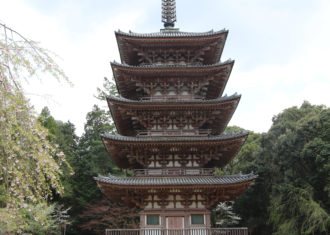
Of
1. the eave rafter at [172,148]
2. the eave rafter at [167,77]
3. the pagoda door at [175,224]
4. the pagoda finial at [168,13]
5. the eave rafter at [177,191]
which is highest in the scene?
the pagoda finial at [168,13]

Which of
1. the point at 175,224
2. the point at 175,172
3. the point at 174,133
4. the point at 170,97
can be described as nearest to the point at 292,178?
the point at 174,133

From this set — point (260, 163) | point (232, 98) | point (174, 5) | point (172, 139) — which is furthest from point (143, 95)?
point (260, 163)

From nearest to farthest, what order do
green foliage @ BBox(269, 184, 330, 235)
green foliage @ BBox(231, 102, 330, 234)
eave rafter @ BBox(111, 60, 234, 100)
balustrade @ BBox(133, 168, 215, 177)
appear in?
balustrade @ BBox(133, 168, 215, 177) < eave rafter @ BBox(111, 60, 234, 100) < green foliage @ BBox(269, 184, 330, 235) < green foliage @ BBox(231, 102, 330, 234)

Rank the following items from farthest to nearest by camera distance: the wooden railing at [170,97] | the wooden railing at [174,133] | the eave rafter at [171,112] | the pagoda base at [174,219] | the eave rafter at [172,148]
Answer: the wooden railing at [170,97] → the wooden railing at [174,133] → the eave rafter at [171,112] → the eave rafter at [172,148] → the pagoda base at [174,219]

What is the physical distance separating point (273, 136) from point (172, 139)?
19.3 meters

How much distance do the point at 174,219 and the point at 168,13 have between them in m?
15.3

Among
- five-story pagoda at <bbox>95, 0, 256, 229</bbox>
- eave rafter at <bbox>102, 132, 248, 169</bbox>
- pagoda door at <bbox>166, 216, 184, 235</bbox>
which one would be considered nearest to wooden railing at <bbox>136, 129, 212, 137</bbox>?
five-story pagoda at <bbox>95, 0, 256, 229</bbox>

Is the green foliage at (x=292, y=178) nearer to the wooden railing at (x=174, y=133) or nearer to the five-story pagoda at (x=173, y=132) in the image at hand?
the five-story pagoda at (x=173, y=132)

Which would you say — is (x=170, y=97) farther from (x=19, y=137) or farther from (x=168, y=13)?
(x=19, y=137)

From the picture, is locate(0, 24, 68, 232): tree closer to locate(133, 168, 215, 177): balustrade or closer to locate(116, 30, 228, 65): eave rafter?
locate(133, 168, 215, 177): balustrade

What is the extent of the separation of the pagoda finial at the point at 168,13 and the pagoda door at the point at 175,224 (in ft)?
46.3

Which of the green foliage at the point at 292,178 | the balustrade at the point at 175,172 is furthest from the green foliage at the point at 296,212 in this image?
the balustrade at the point at 175,172

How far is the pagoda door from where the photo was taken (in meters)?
14.3

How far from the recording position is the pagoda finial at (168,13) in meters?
22.8
